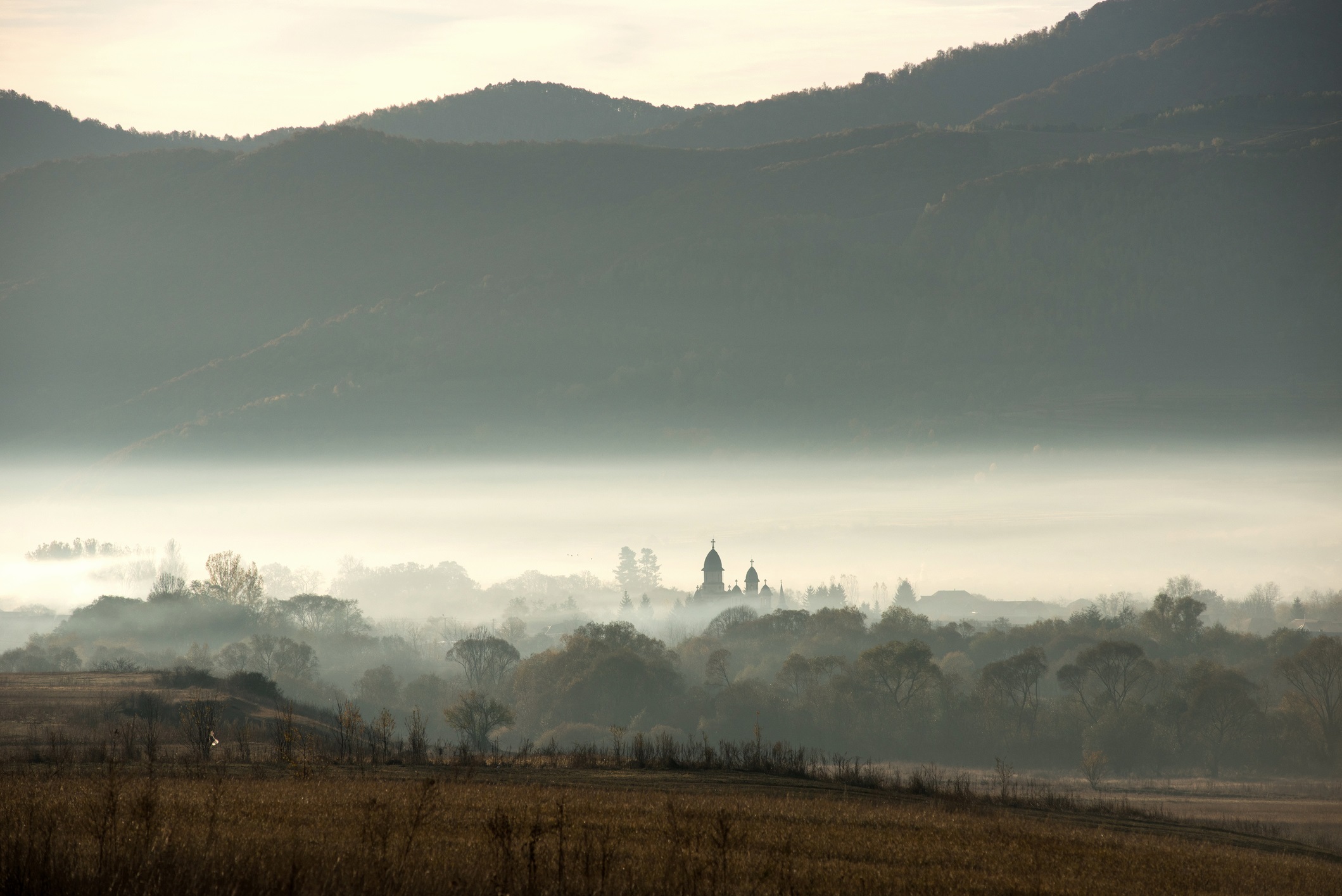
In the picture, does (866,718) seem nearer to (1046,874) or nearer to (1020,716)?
(1020,716)

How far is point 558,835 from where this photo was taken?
2003 cm

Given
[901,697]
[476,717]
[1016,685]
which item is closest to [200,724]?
[476,717]

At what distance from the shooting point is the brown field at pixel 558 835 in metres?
15.5

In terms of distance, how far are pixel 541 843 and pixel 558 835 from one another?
17.5 inches

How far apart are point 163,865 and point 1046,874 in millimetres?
14980

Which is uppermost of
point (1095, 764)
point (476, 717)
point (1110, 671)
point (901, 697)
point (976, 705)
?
point (1110, 671)

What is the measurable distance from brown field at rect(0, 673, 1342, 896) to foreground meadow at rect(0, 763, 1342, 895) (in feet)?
0.22

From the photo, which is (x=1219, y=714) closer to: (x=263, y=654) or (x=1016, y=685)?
(x=1016, y=685)

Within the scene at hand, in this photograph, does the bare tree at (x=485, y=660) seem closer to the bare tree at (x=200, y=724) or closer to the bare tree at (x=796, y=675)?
the bare tree at (x=796, y=675)

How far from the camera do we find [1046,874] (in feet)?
70.4

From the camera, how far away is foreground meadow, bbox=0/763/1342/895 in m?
15.3

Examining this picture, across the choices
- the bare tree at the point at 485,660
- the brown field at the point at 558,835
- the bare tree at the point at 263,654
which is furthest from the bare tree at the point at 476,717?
the brown field at the point at 558,835

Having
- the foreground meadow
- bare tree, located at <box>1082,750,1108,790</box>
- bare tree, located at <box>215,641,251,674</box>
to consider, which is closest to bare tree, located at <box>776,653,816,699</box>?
bare tree, located at <box>1082,750,1108,790</box>

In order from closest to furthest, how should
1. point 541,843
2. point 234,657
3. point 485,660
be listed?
point 541,843, point 234,657, point 485,660
